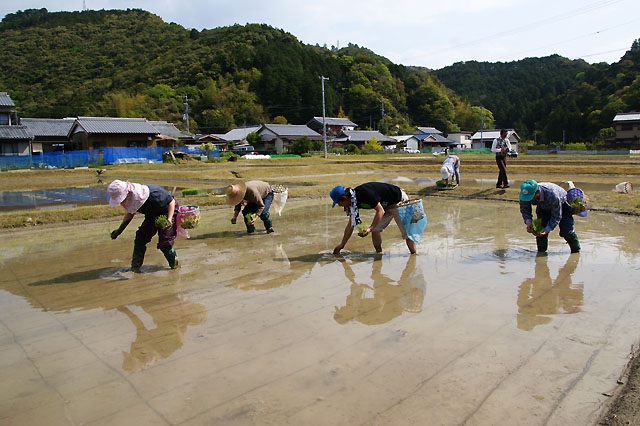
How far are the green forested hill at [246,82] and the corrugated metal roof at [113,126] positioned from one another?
90.2 feet

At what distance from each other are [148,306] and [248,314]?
4.12 feet

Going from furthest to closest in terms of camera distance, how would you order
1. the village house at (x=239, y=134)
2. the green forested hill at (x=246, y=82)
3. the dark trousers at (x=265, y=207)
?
the green forested hill at (x=246, y=82) → the village house at (x=239, y=134) → the dark trousers at (x=265, y=207)

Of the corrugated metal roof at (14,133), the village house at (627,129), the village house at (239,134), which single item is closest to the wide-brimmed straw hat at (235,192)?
the corrugated metal roof at (14,133)

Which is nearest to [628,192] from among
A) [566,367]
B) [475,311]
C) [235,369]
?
Answer: [475,311]

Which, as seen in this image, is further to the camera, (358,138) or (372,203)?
(358,138)

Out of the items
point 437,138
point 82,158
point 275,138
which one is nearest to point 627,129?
point 437,138

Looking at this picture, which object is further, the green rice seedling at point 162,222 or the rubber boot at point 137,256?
the rubber boot at point 137,256

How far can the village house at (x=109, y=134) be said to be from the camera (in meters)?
41.8

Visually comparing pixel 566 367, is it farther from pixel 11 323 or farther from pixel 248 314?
pixel 11 323

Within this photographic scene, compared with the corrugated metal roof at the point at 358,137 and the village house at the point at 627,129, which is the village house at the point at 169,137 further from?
the village house at the point at 627,129

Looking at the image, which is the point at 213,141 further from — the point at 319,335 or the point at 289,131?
the point at 319,335

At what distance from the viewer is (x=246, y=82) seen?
296 ft

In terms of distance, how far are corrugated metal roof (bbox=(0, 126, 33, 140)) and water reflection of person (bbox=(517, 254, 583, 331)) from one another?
41.6 metres

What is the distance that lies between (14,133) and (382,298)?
41526 mm
